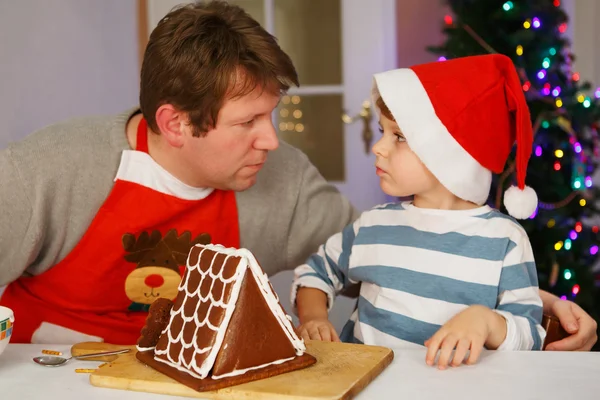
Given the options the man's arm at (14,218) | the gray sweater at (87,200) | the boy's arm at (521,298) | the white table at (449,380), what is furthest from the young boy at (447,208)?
the man's arm at (14,218)

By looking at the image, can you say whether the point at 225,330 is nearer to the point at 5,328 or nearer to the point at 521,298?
the point at 5,328

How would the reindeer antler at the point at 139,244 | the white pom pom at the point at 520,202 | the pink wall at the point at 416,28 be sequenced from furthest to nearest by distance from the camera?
the pink wall at the point at 416,28, the reindeer antler at the point at 139,244, the white pom pom at the point at 520,202

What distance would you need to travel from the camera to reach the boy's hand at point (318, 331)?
1.31m

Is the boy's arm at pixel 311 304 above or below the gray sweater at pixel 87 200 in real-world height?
below

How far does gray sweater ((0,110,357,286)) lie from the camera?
60.5 inches

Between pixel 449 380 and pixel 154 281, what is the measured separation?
818mm

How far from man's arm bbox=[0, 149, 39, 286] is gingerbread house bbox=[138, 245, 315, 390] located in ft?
1.92

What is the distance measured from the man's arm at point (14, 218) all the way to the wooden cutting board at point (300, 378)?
1.76 feet

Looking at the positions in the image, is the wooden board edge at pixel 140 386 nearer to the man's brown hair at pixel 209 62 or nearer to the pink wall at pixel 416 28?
the man's brown hair at pixel 209 62

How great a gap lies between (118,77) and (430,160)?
2.22 meters

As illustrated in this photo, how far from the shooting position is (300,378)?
3.26 feet

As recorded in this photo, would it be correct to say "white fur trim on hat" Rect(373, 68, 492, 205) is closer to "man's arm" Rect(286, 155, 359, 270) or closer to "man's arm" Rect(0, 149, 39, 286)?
"man's arm" Rect(286, 155, 359, 270)

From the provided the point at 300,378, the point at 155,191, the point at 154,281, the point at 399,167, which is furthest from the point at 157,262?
the point at 300,378

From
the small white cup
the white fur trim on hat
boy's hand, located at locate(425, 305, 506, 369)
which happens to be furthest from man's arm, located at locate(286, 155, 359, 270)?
the small white cup
